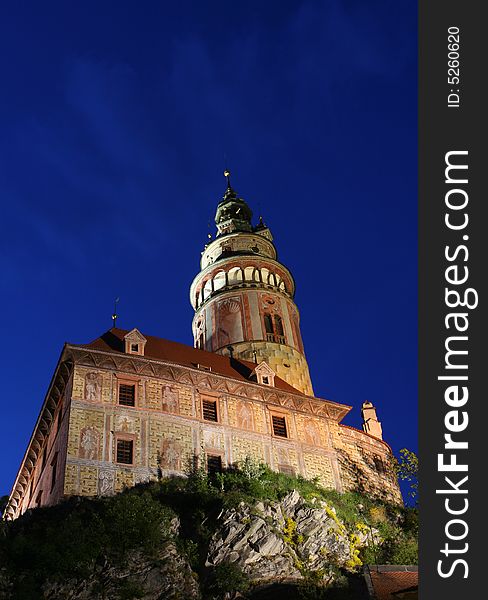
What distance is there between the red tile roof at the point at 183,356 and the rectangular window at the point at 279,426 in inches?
77.1

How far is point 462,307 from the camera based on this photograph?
1416 centimetres

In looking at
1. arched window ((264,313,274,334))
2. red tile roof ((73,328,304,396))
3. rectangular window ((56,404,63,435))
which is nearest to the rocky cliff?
rectangular window ((56,404,63,435))

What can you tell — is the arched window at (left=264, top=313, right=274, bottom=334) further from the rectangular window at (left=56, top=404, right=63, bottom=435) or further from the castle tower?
the rectangular window at (left=56, top=404, right=63, bottom=435)

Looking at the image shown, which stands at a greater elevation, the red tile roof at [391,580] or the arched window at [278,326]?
the arched window at [278,326]

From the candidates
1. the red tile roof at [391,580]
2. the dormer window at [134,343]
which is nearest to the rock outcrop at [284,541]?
the red tile roof at [391,580]

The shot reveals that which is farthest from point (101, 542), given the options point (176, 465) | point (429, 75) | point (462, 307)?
point (429, 75)

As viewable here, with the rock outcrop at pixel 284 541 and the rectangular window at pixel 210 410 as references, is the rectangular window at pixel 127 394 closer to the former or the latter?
the rectangular window at pixel 210 410

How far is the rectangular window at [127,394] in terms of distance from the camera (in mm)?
33188

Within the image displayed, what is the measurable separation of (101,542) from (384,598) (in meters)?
10.5

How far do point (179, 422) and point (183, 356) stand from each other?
6752 mm

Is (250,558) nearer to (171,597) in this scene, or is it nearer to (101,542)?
(171,597)

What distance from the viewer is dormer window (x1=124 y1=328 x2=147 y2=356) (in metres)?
35.7

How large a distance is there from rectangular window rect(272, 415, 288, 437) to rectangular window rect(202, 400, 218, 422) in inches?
144

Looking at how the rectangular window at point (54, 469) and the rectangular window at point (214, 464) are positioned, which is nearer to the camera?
the rectangular window at point (54, 469)
